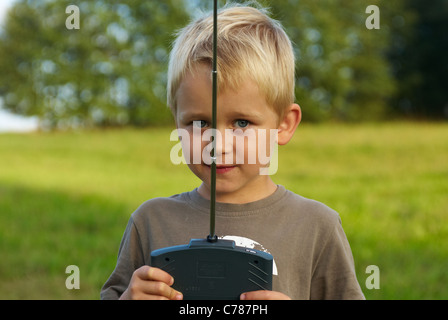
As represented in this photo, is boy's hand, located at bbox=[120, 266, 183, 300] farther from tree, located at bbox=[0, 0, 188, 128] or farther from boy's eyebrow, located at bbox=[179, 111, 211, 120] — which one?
tree, located at bbox=[0, 0, 188, 128]

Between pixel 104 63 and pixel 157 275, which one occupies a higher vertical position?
pixel 104 63

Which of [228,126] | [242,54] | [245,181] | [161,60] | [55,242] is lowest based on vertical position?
[55,242]

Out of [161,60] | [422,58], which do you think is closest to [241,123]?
[161,60]

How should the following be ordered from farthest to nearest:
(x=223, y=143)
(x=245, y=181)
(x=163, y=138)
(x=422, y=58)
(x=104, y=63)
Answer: (x=422, y=58), (x=104, y=63), (x=163, y=138), (x=245, y=181), (x=223, y=143)

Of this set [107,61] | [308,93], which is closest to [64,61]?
[107,61]

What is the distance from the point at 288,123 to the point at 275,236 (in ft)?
0.98

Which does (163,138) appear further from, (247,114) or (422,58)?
(422,58)

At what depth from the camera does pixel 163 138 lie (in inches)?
494

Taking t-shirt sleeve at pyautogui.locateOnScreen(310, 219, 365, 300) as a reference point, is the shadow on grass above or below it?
below

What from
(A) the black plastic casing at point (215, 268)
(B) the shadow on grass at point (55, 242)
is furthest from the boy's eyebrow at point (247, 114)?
(B) the shadow on grass at point (55, 242)

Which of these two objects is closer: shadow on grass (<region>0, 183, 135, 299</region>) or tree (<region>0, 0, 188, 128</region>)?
shadow on grass (<region>0, 183, 135, 299</region>)

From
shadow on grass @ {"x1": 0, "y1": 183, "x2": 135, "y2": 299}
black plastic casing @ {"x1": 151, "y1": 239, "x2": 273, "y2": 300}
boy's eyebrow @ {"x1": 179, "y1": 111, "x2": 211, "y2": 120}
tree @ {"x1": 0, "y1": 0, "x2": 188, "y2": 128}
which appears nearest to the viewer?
black plastic casing @ {"x1": 151, "y1": 239, "x2": 273, "y2": 300}

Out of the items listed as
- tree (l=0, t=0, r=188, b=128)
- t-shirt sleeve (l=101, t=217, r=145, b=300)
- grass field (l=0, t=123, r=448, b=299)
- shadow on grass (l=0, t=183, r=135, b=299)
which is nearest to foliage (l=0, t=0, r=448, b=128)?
tree (l=0, t=0, r=188, b=128)

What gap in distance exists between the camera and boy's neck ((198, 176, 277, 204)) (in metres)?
1.49
